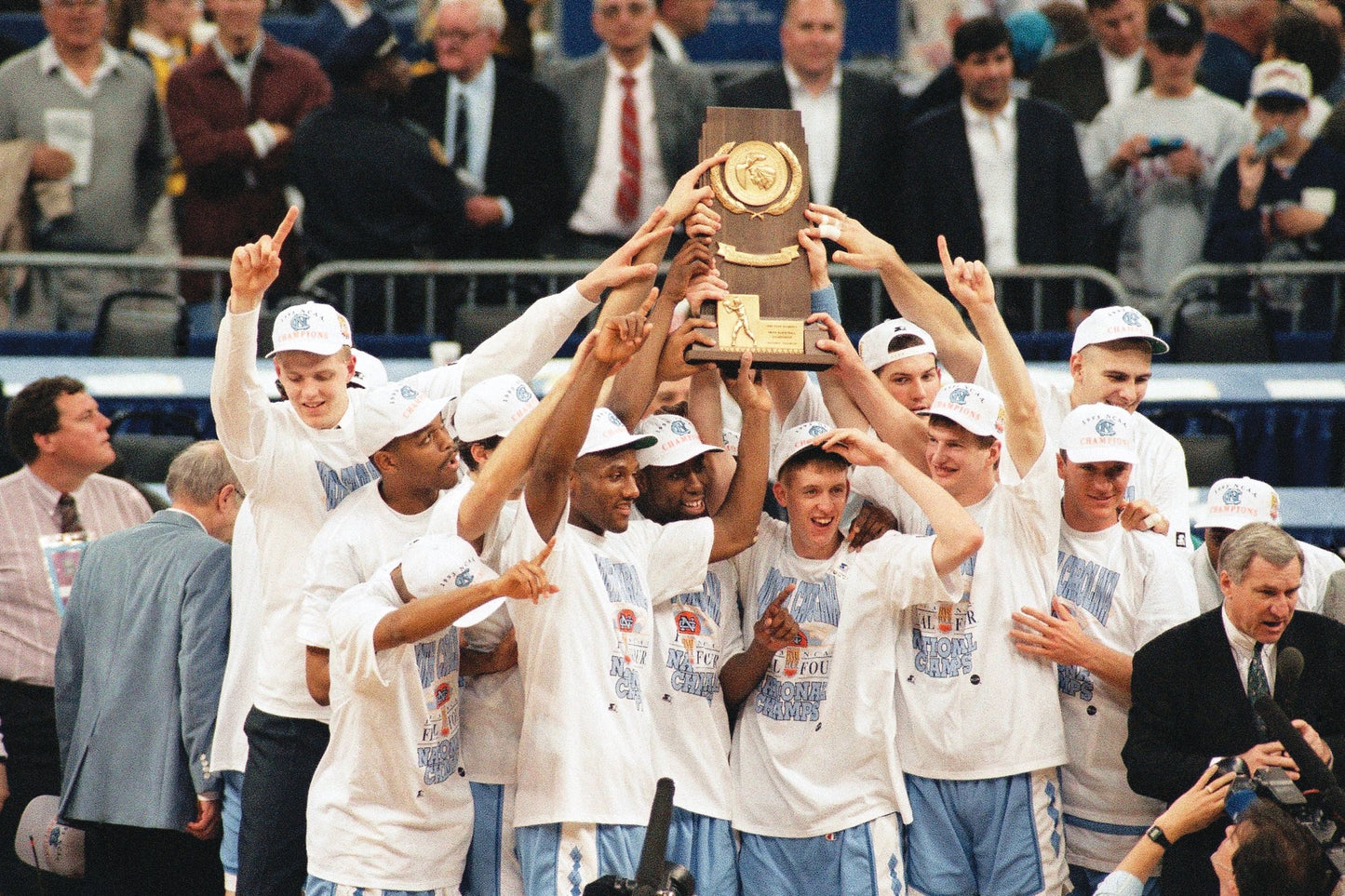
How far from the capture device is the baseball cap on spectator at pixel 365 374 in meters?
6.69

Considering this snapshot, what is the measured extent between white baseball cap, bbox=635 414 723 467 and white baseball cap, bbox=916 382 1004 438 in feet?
2.46

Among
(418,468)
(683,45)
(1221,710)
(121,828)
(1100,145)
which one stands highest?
(683,45)

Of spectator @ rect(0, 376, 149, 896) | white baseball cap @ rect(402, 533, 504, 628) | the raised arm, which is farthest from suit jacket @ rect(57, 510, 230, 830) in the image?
the raised arm

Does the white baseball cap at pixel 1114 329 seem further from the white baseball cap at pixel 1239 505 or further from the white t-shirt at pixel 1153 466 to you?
the white baseball cap at pixel 1239 505

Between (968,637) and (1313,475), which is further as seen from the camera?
(1313,475)

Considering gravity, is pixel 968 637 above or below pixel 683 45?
below

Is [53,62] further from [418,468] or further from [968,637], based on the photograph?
[968,637]

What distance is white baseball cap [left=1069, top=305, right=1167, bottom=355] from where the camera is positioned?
21.4 ft

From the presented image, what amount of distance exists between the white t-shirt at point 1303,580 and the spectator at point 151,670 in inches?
128

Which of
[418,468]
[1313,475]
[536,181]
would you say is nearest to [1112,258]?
[1313,475]

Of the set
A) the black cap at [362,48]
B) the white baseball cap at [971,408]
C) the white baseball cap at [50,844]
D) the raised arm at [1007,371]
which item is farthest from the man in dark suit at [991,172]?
the white baseball cap at [50,844]

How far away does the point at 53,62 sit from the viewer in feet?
32.3

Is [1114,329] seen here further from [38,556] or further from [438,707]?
[38,556]

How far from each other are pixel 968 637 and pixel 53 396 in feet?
11.5
